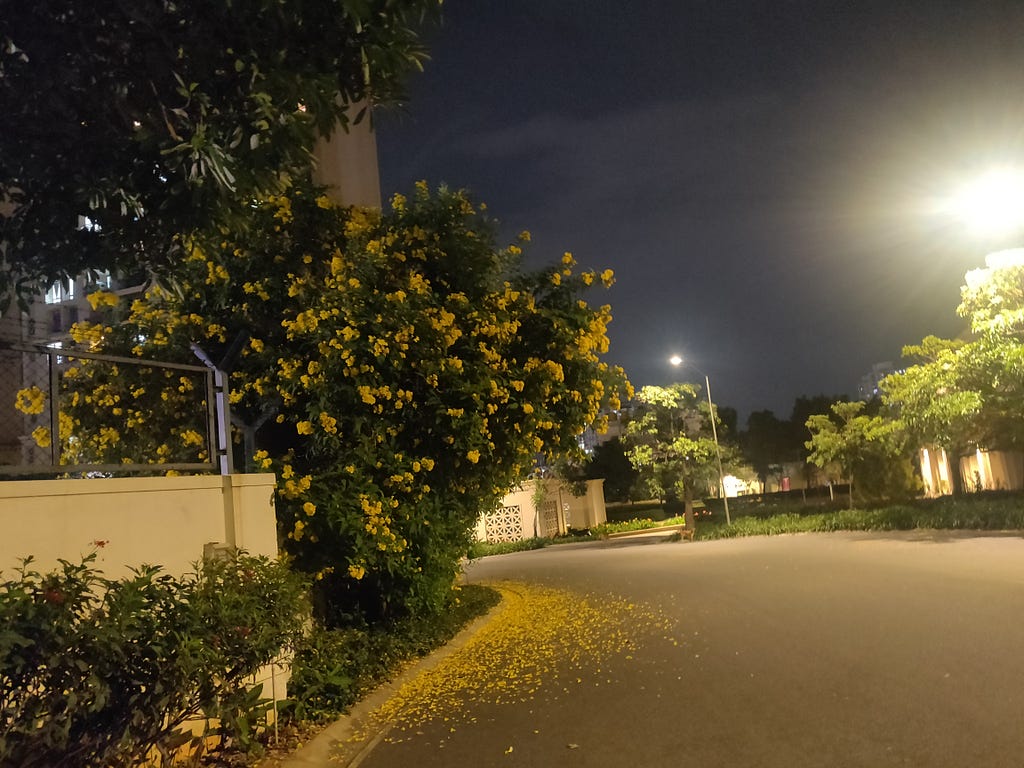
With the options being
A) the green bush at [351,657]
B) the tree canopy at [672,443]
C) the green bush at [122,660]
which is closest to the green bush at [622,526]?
the tree canopy at [672,443]

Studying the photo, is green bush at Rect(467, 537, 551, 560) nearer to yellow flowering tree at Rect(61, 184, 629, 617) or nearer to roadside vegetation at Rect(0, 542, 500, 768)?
yellow flowering tree at Rect(61, 184, 629, 617)

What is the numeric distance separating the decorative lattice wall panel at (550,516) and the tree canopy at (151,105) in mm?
34115

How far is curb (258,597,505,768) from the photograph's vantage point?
623 centimetres

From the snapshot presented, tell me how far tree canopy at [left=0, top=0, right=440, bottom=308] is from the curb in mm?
3657

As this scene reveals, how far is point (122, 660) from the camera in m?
4.57

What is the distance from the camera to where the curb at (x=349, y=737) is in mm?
6230

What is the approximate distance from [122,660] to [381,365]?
5230 millimetres

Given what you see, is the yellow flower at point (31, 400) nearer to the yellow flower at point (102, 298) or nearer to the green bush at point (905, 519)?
the yellow flower at point (102, 298)

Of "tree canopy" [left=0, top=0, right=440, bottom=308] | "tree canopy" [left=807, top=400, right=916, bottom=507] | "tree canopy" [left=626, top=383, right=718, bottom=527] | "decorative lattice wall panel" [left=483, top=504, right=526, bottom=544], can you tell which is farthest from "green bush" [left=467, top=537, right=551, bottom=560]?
"tree canopy" [left=0, top=0, right=440, bottom=308]

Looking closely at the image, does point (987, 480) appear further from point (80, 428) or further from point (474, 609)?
point (80, 428)

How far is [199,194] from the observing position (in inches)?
222

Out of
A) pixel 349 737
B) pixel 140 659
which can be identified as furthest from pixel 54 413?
pixel 349 737

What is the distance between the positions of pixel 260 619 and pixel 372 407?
4.24 metres

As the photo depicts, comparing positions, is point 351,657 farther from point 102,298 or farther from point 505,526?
point 505,526
